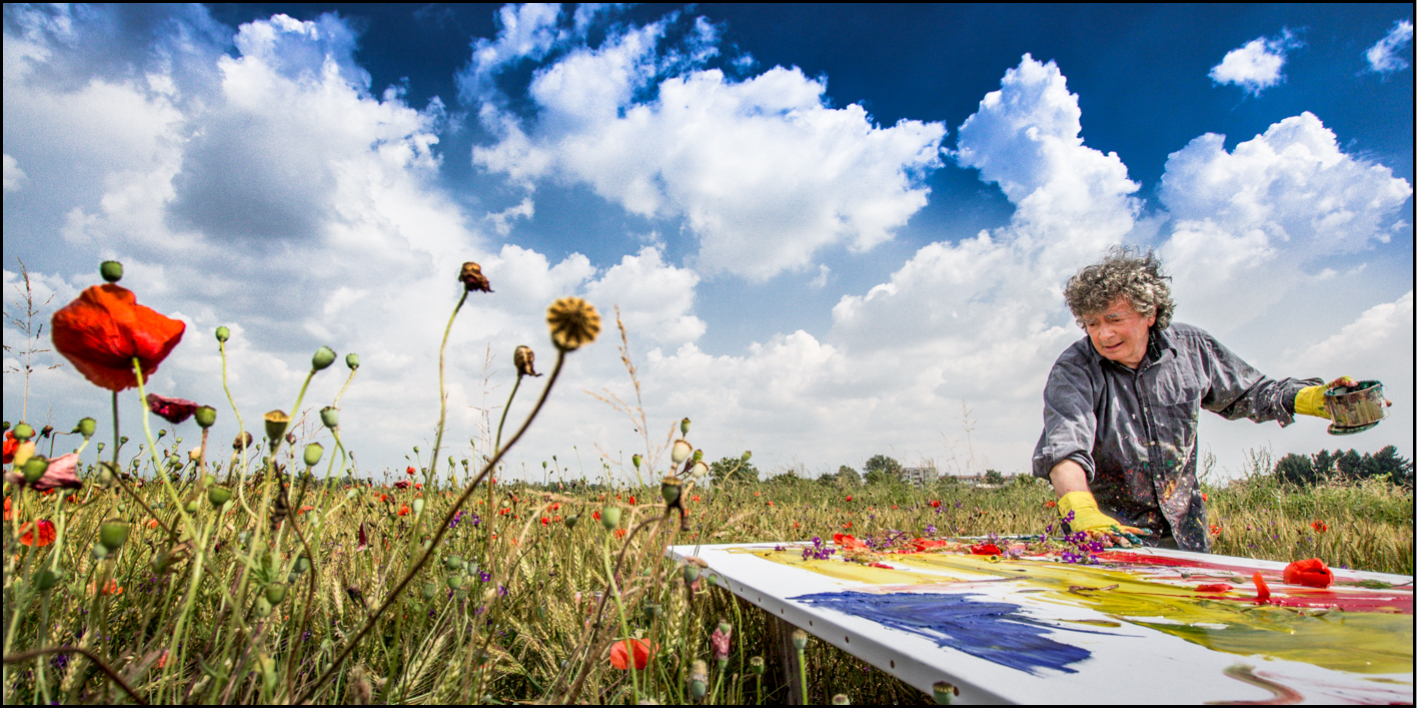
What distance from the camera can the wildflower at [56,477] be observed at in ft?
2.90

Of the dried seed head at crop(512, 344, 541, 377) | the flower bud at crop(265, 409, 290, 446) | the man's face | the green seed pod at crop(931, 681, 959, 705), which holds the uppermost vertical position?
the man's face

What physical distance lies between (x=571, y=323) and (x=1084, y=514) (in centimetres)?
292

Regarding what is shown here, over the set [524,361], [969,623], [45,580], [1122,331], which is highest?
[1122,331]

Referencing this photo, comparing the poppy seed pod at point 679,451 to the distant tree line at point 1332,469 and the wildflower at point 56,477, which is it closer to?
the wildflower at point 56,477

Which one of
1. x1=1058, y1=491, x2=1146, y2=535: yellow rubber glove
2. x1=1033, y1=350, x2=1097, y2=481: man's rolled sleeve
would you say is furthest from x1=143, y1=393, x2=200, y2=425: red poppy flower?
x1=1033, y1=350, x2=1097, y2=481: man's rolled sleeve

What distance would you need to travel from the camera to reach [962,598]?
143cm

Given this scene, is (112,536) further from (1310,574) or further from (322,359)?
(1310,574)

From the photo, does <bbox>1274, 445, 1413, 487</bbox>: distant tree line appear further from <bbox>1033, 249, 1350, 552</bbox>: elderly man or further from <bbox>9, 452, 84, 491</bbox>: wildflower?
<bbox>9, 452, 84, 491</bbox>: wildflower

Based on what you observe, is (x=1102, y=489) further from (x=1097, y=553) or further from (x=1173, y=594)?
(x=1173, y=594)

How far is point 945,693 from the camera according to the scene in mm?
817

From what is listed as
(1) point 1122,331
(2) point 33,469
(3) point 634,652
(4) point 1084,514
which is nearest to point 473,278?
(2) point 33,469

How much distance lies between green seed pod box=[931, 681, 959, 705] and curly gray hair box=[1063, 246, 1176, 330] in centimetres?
306

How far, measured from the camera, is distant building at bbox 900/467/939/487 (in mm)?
7288

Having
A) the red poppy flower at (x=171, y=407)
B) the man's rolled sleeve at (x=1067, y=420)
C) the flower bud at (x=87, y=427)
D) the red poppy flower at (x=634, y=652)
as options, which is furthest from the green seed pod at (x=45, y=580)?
the man's rolled sleeve at (x=1067, y=420)
